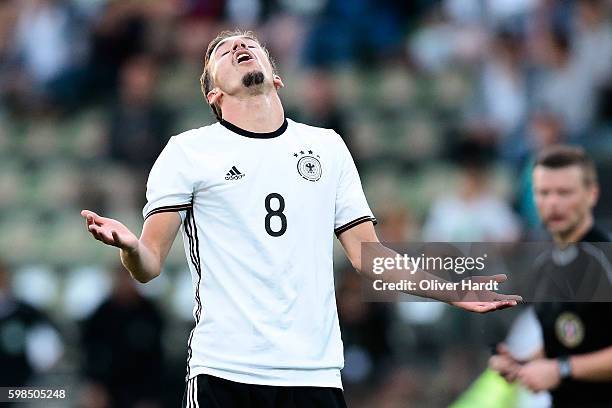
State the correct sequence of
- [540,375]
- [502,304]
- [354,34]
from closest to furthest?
[502,304] → [540,375] → [354,34]

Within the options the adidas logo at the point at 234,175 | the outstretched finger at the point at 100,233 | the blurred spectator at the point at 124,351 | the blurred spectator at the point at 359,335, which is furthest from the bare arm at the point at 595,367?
the blurred spectator at the point at 124,351

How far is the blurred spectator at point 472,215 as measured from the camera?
33.2ft

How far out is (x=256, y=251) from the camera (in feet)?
16.1

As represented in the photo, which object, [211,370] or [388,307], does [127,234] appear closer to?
[211,370]

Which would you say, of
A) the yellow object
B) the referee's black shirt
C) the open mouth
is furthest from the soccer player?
the yellow object

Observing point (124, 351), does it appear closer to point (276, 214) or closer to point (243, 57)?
point (243, 57)

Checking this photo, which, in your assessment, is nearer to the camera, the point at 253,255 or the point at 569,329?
the point at 253,255

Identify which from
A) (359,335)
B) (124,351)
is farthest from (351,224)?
(124,351)

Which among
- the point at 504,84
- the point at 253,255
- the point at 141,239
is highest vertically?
the point at 504,84

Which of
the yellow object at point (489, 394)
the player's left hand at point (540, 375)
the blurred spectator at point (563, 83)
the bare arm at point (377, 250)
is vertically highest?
the blurred spectator at point (563, 83)

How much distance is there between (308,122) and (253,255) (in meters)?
6.45

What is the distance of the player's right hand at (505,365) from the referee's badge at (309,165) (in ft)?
4.56

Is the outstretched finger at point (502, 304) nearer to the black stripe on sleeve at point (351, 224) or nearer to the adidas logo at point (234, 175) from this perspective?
the black stripe on sleeve at point (351, 224)

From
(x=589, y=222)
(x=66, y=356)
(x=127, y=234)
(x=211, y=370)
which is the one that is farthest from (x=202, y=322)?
(x=66, y=356)
